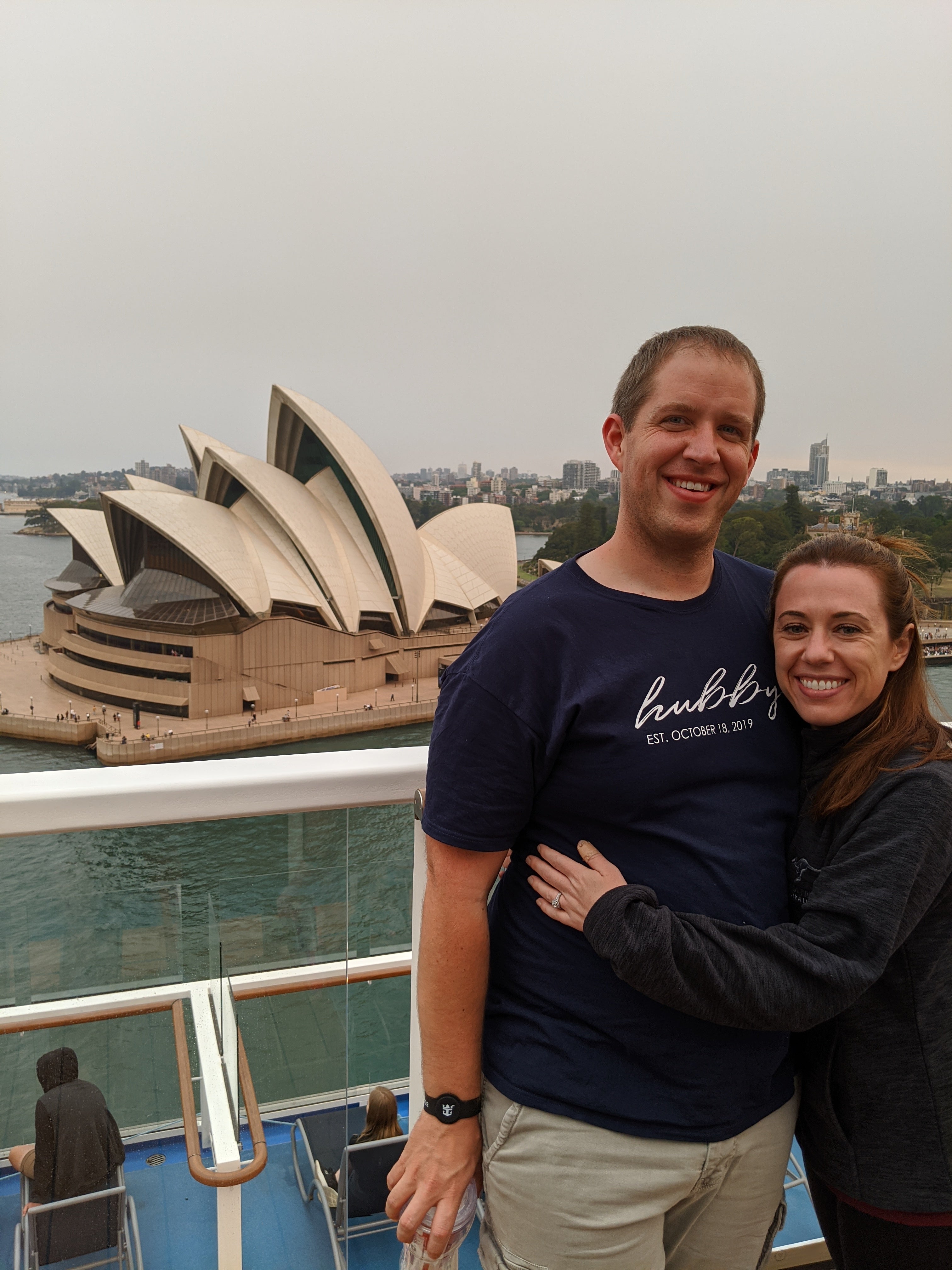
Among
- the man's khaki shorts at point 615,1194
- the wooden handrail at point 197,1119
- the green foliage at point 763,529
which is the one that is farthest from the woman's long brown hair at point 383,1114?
the green foliage at point 763,529

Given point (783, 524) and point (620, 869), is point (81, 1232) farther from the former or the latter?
point (783, 524)

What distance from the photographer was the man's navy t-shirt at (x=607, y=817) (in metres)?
0.68

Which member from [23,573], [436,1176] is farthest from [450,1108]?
[23,573]

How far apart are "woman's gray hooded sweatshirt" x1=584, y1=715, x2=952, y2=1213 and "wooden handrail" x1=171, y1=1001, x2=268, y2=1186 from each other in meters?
0.47

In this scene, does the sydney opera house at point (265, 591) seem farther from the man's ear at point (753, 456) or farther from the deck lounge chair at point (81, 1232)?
the man's ear at point (753, 456)

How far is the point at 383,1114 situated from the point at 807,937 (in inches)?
21.5

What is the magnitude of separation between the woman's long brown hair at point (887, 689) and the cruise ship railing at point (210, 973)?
0.40m

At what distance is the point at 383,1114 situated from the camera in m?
0.94

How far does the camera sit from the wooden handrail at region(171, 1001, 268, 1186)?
0.84 meters

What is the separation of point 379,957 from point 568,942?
32cm

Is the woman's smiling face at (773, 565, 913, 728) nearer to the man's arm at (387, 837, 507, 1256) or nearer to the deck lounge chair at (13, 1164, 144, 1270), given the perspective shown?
the man's arm at (387, 837, 507, 1256)

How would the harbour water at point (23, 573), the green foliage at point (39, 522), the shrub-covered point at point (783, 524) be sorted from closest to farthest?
the shrub-covered point at point (783, 524), the harbour water at point (23, 573), the green foliage at point (39, 522)

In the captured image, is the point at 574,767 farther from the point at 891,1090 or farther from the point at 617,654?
the point at 891,1090

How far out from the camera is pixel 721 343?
753mm
